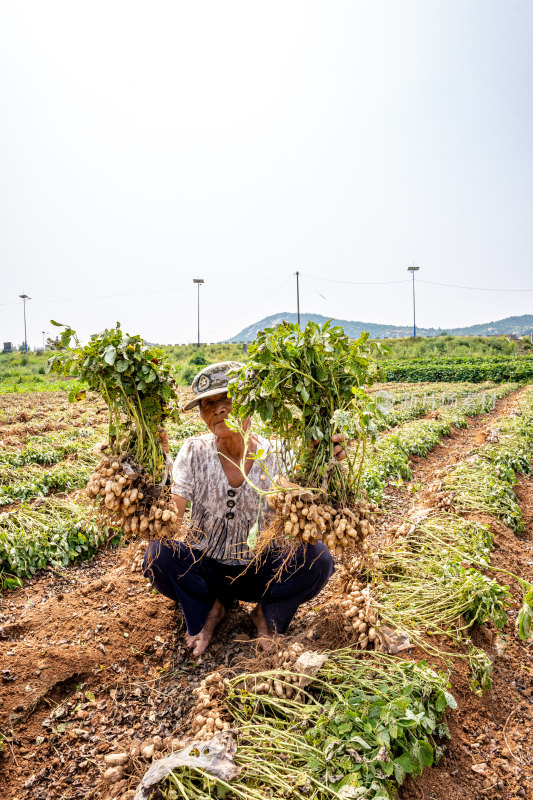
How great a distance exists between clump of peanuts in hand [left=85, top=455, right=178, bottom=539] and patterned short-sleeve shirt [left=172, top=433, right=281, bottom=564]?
47cm

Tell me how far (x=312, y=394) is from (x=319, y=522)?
626 mm

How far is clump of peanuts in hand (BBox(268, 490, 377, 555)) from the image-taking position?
2.40m

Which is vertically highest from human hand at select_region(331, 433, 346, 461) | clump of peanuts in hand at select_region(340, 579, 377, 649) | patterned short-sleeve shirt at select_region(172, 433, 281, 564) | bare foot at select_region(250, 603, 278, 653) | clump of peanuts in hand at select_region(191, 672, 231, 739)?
human hand at select_region(331, 433, 346, 461)

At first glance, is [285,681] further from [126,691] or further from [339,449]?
[339,449]

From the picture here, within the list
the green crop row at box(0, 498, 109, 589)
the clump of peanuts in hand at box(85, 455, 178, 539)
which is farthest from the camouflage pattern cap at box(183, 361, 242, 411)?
the green crop row at box(0, 498, 109, 589)

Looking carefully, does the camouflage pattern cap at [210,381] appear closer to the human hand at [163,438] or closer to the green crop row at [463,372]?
the human hand at [163,438]

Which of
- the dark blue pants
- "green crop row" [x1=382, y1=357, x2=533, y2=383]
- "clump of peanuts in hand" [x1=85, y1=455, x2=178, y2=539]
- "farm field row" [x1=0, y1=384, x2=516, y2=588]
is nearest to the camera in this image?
"clump of peanuts in hand" [x1=85, y1=455, x2=178, y2=539]

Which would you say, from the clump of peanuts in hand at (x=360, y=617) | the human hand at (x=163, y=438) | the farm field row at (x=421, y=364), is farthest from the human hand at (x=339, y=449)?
the farm field row at (x=421, y=364)

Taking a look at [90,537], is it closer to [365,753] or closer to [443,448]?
[365,753]

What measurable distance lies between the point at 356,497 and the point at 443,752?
4.02 feet

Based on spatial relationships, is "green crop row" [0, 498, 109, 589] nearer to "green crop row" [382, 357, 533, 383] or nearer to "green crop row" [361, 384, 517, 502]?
"green crop row" [361, 384, 517, 502]

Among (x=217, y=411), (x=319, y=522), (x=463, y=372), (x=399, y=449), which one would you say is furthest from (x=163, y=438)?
(x=463, y=372)

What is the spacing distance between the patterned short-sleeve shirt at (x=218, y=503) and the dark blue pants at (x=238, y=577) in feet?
0.33

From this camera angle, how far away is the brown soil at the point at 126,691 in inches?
87.7
